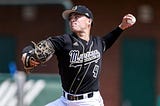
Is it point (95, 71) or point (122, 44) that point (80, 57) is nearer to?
point (95, 71)

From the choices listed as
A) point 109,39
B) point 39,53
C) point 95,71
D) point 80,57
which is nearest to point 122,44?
point 109,39

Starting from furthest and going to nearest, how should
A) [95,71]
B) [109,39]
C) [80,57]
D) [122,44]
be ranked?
[122,44], [109,39], [95,71], [80,57]

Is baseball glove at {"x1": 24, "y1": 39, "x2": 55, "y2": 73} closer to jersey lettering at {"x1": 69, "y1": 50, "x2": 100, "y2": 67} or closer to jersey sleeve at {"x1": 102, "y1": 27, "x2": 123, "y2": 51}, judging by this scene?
jersey lettering at {"x1": 69, "y1": 50, "x2": 100, "y2": 67}

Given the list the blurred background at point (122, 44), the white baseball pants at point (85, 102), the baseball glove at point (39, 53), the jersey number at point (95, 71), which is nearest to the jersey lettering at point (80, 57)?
the jersey number at point (95, 71)

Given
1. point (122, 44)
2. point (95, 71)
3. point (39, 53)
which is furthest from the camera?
point (122, 44)

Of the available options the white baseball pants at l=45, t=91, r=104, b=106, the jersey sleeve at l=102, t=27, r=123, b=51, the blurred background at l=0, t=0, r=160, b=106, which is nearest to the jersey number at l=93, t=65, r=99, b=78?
the white baseball pants at l=45, t=91, r=104, b=106

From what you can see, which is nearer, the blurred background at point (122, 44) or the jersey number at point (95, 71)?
the jersey number at point (95, 71)

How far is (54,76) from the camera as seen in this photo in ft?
27.6

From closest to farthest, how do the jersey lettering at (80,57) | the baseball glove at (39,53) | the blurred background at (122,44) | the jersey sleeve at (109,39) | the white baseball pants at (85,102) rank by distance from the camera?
the baseball glove at (39,53) < the jersey lettering at (80,57) < the white baseball pants at (85,102) < the jersey sleeve at (109,39) < the blurred background at (122,44)

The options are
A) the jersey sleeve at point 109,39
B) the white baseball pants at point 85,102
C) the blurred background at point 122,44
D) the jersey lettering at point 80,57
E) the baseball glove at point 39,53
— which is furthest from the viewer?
the blurred background at point 122,44

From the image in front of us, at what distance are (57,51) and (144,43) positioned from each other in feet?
27.3

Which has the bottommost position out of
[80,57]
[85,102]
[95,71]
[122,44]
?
[122,44]

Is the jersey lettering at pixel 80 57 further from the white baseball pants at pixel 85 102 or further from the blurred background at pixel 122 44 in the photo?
the blurred background at pixel 122 44

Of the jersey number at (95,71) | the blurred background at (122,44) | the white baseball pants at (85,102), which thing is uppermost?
the jersey number at (95,71)
